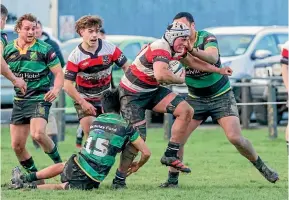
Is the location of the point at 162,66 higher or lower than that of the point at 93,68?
higher

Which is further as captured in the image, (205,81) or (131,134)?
(205,81)

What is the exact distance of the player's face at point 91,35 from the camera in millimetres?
13219

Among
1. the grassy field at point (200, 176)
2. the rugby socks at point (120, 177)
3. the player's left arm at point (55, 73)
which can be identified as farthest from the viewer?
the player's left arm at point (55, 73)

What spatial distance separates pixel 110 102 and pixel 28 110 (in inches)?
47.5

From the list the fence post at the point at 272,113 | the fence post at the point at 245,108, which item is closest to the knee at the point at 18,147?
the fence post at the point at 272,113

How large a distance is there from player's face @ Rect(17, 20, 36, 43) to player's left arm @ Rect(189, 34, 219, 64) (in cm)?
189

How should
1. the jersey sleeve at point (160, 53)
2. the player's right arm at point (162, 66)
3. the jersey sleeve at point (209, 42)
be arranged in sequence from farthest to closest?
the jersey sleeve at point (209, 42)
the jersey sleeve at point (160, 53)
the player's right arm at point (162, 66)

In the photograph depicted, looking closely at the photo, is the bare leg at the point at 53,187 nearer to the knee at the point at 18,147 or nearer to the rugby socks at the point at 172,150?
the knee at the point at 18,147

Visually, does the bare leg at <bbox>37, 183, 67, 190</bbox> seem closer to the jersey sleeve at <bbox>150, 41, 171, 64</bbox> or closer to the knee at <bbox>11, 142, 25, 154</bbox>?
the knee at <bbox>11, 142, 25, 154</bbox>

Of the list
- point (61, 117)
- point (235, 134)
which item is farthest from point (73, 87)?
point (61, 117)

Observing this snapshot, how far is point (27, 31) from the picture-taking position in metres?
13.1

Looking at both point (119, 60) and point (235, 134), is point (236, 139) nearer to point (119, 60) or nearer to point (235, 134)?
point (235, 134)

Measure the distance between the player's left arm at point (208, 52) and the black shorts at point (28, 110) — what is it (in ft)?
6.14

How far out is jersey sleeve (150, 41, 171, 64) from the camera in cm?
1210
